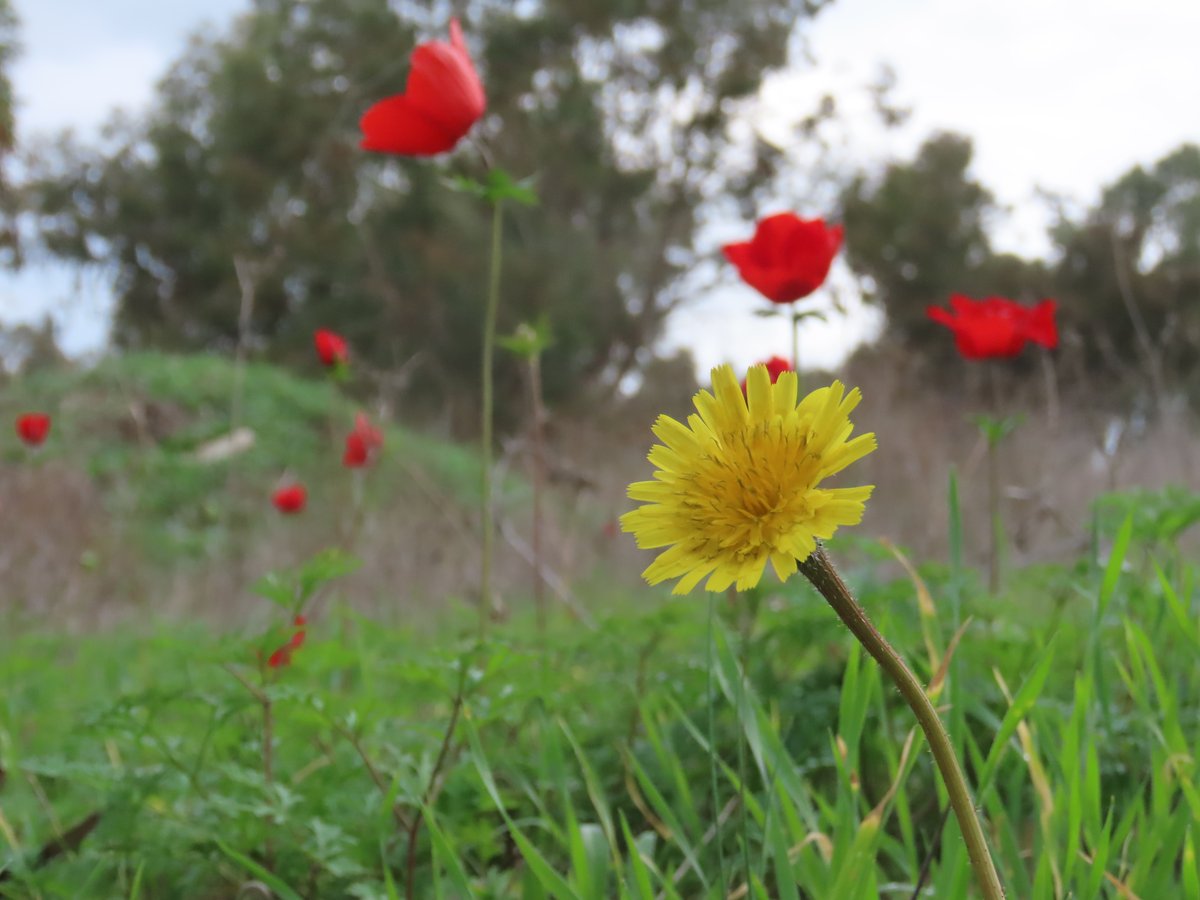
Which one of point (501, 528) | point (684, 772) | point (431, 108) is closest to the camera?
point (684, 772)

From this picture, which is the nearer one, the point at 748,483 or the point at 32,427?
the point at 748,483

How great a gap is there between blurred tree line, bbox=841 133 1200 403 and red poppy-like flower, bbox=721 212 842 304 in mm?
10761

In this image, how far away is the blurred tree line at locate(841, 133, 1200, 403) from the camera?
11.5m

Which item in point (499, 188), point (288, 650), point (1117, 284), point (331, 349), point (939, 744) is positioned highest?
point (1117, 284)

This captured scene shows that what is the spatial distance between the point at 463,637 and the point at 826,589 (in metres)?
1.13

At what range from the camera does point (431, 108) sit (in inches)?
53.9

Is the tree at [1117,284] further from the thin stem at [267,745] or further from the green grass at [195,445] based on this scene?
the thin stem at [267,745]

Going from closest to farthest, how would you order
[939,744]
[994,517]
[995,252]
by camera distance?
[939,744] < [994,517] < [995,252]

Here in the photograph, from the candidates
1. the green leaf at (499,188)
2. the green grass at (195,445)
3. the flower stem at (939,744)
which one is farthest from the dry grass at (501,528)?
the flower stem at (939,744)

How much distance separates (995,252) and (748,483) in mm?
14575

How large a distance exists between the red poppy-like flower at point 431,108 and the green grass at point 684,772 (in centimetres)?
71

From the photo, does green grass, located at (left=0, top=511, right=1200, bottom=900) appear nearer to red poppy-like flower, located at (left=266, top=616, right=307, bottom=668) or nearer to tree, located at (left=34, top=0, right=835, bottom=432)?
red poppy-like flower, located at (left=266, top=616, right=307, bottom=668)

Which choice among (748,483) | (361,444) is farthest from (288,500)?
(748,483)

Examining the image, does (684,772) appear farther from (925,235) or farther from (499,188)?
(925,235)
